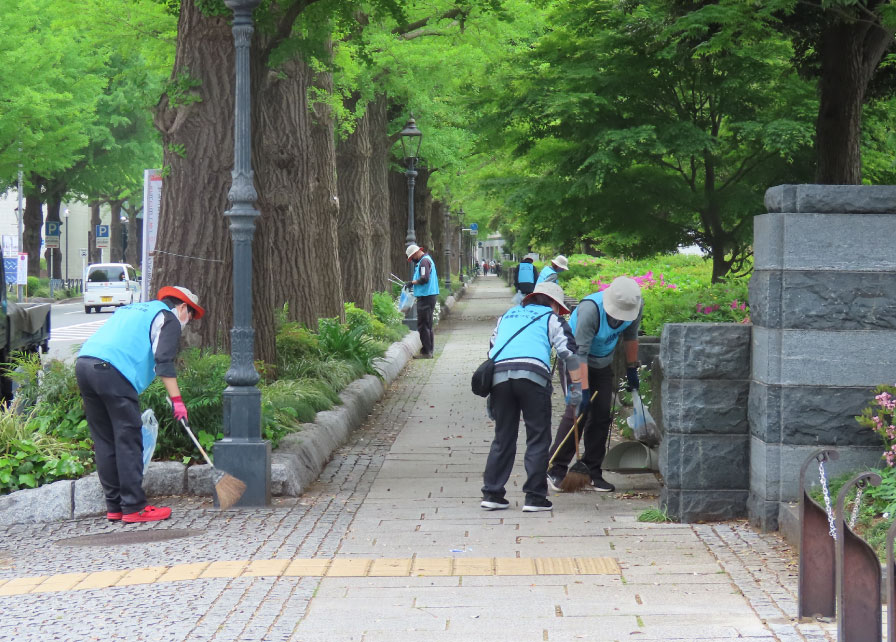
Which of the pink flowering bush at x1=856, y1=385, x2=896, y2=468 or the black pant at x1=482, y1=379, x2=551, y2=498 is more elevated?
the pink flowering bush at x1=856, y1=385, x2=896, y2=468

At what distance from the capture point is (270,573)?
6.83 meters

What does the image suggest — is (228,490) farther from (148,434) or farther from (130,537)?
(130,537)

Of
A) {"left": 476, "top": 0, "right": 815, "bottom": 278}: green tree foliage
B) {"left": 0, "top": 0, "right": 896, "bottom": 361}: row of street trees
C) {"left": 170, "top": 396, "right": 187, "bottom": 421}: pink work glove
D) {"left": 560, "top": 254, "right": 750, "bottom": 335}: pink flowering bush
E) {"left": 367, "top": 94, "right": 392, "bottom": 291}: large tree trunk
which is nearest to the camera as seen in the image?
{"left": 170, "top": 396, "right": 187, "bottom": 421}: pink work glove

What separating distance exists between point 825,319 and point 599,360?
233 centimetres

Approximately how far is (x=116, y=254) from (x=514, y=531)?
57483mm

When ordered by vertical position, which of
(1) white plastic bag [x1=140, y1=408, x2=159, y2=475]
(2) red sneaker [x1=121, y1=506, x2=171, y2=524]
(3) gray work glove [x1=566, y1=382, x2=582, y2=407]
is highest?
(3) gray work glove [x1=566, y1=382, x2=582, y2=407]

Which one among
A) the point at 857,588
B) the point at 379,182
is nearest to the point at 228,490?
the point at 857,588

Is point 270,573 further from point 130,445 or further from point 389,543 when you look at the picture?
point 130,445

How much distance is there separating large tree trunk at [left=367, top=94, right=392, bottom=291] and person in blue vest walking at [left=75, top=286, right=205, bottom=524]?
55.5 feet

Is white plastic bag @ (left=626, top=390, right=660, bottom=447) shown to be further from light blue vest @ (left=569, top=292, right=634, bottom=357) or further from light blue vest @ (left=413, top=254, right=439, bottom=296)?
light blue vest @ (left=413, top=254, right=439, bottom=296)

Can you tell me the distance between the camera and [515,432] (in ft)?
29.0

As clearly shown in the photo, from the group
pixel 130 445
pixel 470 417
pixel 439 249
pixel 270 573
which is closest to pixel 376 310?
pixel 470 417

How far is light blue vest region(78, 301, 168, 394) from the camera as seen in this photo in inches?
333

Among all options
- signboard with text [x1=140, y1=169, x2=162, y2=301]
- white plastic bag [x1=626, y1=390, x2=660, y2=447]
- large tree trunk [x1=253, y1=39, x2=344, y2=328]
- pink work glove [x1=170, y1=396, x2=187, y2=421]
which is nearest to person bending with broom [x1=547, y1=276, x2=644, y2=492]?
white plastic bag [x1=626, y1=390, x2=660, y2=447]
